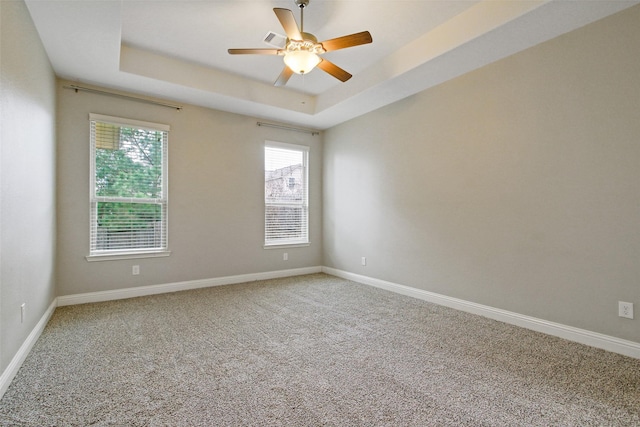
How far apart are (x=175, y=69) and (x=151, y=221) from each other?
77.0 inches

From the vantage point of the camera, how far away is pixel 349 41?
247 cm

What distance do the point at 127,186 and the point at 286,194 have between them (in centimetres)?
233

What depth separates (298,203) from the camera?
5.51m

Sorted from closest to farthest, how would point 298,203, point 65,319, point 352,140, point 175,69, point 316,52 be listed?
1. point 316,52
2. point 65,319
3. point 175,69
4. point 352,140
5. point 298,203

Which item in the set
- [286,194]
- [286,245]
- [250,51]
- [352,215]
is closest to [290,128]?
[286,194]

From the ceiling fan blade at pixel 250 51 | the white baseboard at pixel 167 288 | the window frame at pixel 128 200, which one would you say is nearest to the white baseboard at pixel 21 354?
the white baseboard at pixel 167 288

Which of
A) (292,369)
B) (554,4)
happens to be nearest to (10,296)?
(292,369)

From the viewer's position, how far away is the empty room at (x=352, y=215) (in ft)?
6.41

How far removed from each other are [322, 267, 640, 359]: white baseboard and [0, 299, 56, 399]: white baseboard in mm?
3775

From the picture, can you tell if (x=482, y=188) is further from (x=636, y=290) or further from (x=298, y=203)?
(x=298, y=203)

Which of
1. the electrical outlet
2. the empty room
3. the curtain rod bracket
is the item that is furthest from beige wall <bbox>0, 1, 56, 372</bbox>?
the electrical outlet

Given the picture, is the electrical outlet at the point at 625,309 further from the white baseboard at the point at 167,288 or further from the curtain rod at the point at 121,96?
the curtain rod at the point at 121,96

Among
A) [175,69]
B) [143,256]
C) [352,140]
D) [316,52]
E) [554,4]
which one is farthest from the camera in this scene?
[352,140]

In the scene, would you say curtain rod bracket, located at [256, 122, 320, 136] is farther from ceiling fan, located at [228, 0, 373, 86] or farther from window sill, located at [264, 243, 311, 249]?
ceiling fan, located at [228, 0, 373, 86]
